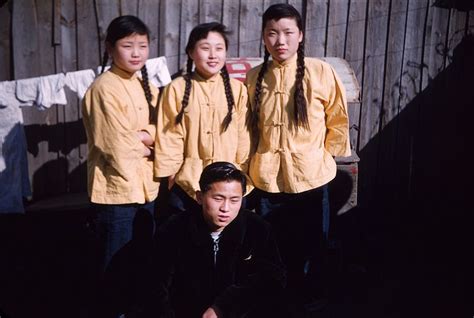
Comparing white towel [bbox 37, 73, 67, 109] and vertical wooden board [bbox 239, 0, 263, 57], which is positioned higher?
vertical wooden board [bbox 239, 0, 263, 57]

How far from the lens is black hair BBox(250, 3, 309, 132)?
285cm

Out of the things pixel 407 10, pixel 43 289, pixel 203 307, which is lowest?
pixel 43 289

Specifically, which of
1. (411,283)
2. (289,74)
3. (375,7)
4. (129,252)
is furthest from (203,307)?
(375,7)

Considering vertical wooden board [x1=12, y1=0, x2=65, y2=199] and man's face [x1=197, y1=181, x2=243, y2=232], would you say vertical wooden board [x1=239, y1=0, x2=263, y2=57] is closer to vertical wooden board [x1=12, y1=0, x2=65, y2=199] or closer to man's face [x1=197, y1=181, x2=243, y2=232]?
vertical wooden board [x1=12, y1=0, x2=65, y2=199]

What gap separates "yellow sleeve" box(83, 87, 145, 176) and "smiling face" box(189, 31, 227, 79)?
19.1 inches

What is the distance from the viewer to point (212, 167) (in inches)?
104

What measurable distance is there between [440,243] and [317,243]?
73.2 inches

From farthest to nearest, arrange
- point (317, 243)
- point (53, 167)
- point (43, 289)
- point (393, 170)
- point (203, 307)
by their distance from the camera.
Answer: point (393, 170) → point (53, 167) → point (43, 289) → point (317, 243) → point (203, 307)

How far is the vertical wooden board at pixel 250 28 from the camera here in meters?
4.55

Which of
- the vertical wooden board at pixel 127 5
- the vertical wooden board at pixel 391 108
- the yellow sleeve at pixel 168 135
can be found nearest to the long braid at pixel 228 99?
the yellow sleeve at pixel 168 135

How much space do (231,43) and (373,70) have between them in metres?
1.31

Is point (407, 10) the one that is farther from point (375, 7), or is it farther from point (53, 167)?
point (53, 167)

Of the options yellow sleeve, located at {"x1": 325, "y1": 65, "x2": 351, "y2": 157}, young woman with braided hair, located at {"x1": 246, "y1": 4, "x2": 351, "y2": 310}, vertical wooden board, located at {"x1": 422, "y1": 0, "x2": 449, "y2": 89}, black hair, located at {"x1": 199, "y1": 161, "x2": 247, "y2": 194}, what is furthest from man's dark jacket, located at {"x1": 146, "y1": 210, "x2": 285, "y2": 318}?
vertical wooden board, located at {"x1": 422, "y1": 0, "x2": 449, "y2": 89}

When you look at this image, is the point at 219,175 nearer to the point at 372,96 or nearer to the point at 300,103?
the point at 300,103
